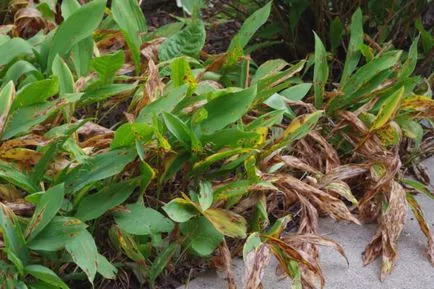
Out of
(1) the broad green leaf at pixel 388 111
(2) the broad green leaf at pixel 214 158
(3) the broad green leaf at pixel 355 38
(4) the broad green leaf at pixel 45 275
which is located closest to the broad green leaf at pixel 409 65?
(3) the broad green leaf at pixel 355 38

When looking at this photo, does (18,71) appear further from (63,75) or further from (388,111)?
(388,111)

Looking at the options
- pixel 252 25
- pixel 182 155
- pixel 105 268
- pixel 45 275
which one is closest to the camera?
pixel 45 275

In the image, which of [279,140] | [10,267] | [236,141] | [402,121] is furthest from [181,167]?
[402,121]

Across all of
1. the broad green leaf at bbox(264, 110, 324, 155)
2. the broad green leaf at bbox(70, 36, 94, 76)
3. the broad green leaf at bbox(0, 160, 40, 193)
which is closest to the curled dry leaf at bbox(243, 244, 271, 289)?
the broad green leaf at bbox(264, 110, 324, 155)

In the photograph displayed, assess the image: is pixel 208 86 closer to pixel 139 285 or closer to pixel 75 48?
pixel 75 48

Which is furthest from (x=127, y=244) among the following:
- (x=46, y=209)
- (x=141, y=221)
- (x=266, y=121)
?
(x=266, y=121)

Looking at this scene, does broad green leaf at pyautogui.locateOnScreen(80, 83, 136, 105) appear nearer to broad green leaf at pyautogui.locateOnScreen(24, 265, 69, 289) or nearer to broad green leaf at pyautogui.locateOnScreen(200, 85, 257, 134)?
broad green leaf at pyautogui.locateOnScreen(200, 85, 257, 134)

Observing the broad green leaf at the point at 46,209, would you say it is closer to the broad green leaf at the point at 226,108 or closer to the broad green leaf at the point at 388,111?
the broad green leaf at the point at 226,108
